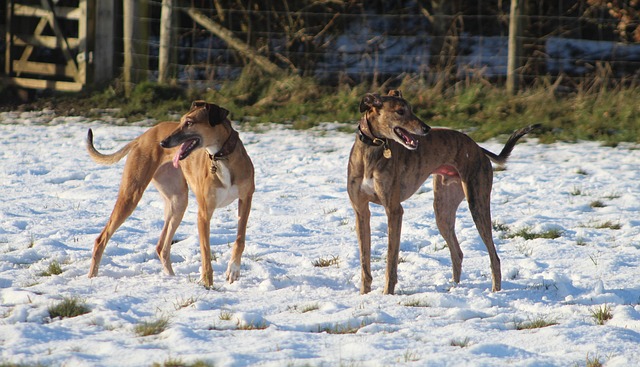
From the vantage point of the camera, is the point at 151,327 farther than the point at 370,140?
No

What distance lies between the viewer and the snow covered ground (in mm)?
4359

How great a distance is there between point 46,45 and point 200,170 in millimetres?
8574

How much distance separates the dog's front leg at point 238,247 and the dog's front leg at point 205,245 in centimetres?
14

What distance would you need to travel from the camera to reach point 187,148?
226 inches

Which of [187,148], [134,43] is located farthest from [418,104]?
[187,148]

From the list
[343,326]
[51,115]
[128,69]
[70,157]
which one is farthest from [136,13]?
[343,326]

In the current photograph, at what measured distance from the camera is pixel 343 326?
15.6 feet

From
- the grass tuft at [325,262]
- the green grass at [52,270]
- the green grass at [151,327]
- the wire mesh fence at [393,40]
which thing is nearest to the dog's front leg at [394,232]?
the grass tuft at [325,262]

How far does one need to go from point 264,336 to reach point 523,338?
4.23ft

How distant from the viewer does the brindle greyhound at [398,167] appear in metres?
5.61

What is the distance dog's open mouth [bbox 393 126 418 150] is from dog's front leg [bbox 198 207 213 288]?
4.35ft

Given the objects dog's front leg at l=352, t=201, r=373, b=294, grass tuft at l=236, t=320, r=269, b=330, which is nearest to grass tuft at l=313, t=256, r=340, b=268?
dog's front leg at l=352, t=201, r=373, b=294

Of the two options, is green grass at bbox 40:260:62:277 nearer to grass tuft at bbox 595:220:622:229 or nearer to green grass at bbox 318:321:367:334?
green grass at bbox 318:321:367:334

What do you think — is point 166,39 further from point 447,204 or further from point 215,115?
point 447,204
